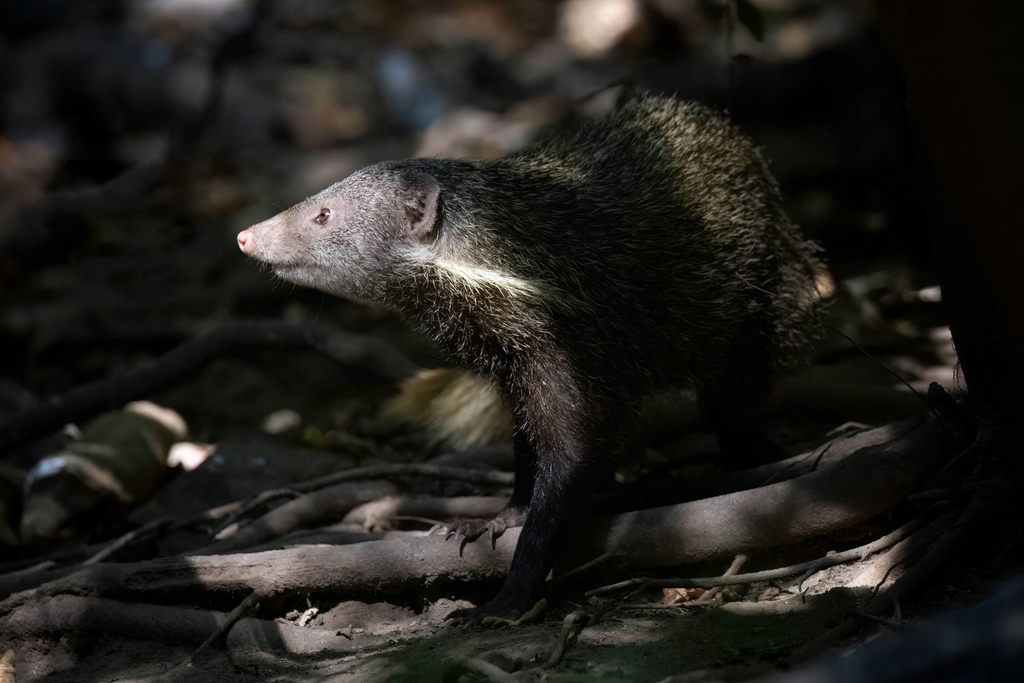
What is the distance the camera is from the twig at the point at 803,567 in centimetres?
273

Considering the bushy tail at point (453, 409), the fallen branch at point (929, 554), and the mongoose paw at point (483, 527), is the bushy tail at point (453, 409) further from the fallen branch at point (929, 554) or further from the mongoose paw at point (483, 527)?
the fallen branch at point (929, 554)

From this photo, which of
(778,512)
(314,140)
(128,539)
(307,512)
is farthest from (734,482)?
(314,140)

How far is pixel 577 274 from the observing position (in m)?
3.17

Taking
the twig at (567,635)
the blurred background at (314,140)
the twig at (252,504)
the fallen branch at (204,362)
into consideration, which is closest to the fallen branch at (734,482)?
the twig at (567,635)

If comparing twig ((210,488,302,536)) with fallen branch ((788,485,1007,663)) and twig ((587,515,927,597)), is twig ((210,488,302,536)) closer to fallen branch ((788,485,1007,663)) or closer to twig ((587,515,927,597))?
twig ((587,515,927,597))

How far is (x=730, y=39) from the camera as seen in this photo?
4.17m

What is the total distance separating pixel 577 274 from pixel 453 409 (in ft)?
4.67

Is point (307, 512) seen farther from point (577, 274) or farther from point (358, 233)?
point (577, 274)

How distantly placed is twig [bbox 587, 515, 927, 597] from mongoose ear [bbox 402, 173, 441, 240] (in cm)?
151

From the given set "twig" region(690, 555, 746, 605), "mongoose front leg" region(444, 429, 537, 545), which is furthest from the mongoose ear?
"twig" region(690, 555, 746, 605)

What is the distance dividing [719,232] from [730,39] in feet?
4.01

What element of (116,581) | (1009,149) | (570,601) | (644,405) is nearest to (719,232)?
(644,405)

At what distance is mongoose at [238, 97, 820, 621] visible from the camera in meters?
3.07

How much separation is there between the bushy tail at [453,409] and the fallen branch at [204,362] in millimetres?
801
